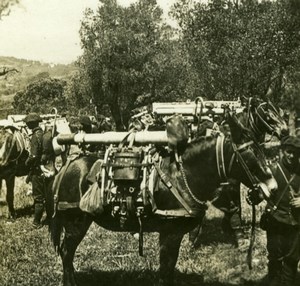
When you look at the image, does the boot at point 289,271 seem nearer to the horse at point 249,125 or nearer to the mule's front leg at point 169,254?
the mule's front leg at point 169,254

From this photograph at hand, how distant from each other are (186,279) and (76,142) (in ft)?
9.05

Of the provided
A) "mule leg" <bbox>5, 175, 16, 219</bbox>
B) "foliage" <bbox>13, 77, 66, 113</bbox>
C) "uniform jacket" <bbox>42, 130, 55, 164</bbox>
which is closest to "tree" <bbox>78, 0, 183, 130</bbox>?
"foliage" <bbox>13, 77, 66, 113</bbox>

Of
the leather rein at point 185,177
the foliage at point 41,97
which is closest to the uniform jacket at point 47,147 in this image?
the leather rein at point 185,177

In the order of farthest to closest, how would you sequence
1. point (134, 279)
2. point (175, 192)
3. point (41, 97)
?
point (41, 97)
point (134, 279)
point (175, 192)

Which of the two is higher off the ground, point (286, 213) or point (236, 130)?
point (236, 130)

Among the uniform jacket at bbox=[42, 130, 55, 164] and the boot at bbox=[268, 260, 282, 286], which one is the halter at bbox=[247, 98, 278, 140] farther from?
the uniform jacket at bbox=[42, 130, 55, 164]

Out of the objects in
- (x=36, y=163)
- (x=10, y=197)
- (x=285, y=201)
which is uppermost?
(x=285, y=201)

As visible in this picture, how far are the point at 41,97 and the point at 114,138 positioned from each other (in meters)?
47.8

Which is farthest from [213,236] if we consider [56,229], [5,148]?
[5,148]

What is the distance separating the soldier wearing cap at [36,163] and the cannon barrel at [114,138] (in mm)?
3562

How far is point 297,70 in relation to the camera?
82.2 feet

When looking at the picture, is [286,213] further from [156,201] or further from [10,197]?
[10,197]

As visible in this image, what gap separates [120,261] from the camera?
7.96m

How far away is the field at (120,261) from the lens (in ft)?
23.8
